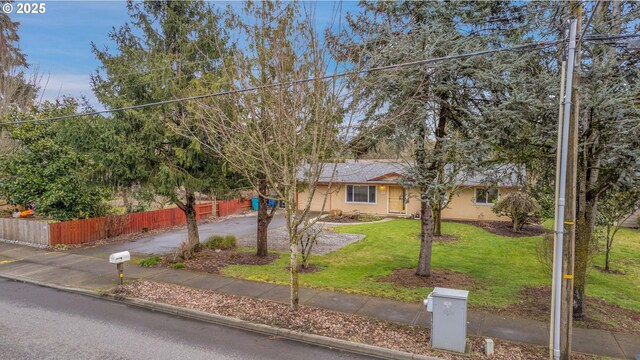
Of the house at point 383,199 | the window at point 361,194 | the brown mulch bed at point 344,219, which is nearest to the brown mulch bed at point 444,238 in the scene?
the house at point 383,199

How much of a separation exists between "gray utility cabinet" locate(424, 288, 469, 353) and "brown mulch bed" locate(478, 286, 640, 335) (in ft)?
8.31

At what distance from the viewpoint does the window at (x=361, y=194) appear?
2566cm

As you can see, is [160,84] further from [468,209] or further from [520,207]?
[468,209]

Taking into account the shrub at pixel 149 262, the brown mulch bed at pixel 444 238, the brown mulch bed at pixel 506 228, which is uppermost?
the shrub at pixel 149 262

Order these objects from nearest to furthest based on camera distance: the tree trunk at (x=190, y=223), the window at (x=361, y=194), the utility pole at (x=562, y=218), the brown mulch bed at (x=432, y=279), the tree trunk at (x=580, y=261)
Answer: the utility pole at (x=562, y=218) → the tree trunk at (x=580, y=261) → the brown mulch bed at (x=432, y=279) → the tree trunk at (x=190, y=223) → the window at (x=361, y=194)

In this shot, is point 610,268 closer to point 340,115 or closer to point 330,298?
point 330,298

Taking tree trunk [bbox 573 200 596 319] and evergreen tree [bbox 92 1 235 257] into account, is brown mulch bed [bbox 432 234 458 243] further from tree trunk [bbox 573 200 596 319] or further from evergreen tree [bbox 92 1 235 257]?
evergreen tree [bbox 92 1 235 257]

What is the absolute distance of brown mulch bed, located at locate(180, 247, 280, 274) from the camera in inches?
462

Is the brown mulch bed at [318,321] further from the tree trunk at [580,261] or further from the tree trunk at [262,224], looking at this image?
the tree trunk at [262,224]

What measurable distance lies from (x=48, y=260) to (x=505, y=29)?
52.0ft

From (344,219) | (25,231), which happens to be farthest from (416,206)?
(25,231)

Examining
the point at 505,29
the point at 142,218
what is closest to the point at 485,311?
the point at 505,29

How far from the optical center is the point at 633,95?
648 centimetres

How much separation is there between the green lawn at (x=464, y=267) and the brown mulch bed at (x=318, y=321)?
1773 mm
